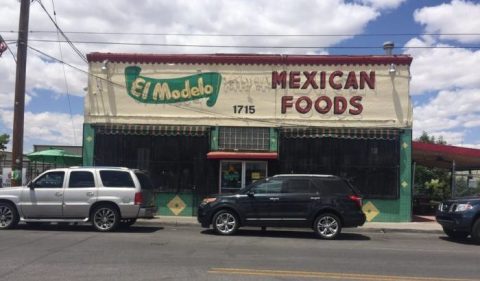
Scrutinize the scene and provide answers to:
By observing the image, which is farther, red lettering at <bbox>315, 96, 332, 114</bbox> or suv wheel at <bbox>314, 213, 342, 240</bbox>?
red lettering at <bbox>315, 96, 332, 114</bbox>

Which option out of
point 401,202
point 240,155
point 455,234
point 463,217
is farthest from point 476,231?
point 240,155

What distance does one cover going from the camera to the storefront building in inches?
791

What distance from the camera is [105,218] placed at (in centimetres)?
1536

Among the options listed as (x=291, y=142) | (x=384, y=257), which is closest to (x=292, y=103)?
(x=291, y=142)

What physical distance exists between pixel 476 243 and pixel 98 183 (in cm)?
1009

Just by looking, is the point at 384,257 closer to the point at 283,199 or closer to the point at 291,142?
the point at 283,199

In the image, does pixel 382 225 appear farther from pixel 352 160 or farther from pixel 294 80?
pixel 294 80

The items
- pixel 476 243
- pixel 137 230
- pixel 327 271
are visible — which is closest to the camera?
pixel 327 271

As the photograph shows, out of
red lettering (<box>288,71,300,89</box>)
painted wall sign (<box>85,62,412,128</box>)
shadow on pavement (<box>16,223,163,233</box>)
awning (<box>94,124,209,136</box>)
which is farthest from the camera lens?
red lettering (<box>288,71,300,89</box>)

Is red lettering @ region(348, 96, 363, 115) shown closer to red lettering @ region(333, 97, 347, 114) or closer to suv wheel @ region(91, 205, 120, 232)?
red lettering @ region(333, 97, 347, 114)

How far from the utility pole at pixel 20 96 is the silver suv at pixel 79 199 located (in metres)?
2.69

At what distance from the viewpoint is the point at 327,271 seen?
31.5ft

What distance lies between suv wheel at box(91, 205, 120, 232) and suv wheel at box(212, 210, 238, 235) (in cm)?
264

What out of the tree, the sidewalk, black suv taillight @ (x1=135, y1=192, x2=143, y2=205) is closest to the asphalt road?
black suv taillight @ (x1=135, y1=192, x2=143, y2=205)
